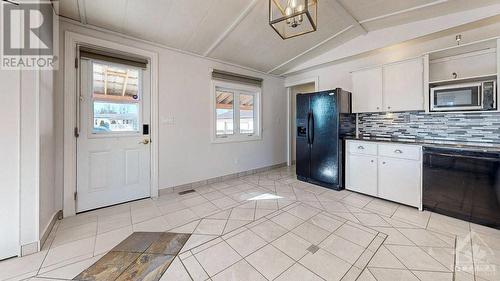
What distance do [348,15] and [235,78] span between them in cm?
213

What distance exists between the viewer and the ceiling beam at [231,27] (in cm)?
250

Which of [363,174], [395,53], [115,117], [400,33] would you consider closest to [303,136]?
[363,174]

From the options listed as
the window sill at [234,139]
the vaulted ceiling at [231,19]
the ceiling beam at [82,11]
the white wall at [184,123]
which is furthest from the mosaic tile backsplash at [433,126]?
the ceiling beam at [82,11]

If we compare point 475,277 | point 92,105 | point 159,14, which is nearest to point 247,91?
point 159,14

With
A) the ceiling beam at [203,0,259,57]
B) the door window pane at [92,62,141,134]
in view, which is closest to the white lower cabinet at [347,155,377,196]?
the ceiling beam at [203,0,259,57]

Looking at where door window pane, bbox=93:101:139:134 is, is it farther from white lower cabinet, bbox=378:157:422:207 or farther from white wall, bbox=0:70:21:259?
white lower cabinet, bbox=378:157:422:207

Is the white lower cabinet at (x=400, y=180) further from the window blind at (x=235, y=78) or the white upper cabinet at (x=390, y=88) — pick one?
the window blind at (x=235, y=78)

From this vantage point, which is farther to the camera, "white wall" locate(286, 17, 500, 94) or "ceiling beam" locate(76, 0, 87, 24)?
"white wall" locate(286, 17, 500, 94)

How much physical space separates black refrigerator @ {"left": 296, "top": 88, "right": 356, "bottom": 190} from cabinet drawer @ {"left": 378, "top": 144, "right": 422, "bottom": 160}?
2.01ft

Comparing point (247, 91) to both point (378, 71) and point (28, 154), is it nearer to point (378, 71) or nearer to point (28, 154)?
point (378, 71)

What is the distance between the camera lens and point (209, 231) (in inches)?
83.2

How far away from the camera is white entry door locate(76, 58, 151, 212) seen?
2553 millimetres

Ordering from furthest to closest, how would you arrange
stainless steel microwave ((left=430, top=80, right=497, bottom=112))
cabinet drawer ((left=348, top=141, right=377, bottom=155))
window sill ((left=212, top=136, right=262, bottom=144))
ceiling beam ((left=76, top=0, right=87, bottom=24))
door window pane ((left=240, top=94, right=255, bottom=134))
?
door window pane ((left=240, top=94, right=255, bottom=134))
window sill ((left=212, top=136, right=262, bottom=144))
cabinet drawer ((left=348, top=141, right=377, bottom=155))
stainless steel microwave ((left=430, top=80, right=497, bottom=112))
ceiling beam ((left=76, top=0, right=87, bottom=24))

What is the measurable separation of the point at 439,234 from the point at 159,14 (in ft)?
12.9
